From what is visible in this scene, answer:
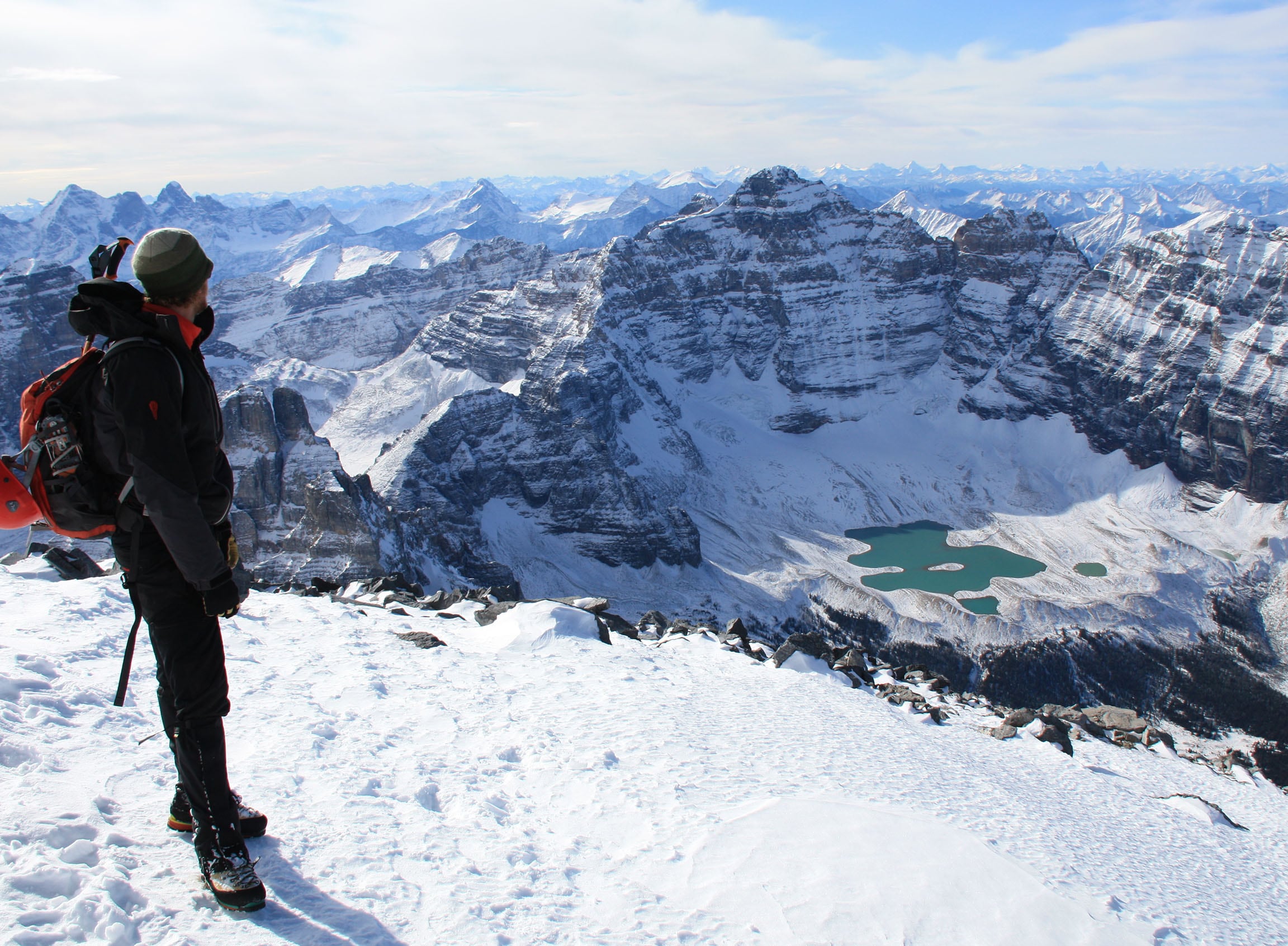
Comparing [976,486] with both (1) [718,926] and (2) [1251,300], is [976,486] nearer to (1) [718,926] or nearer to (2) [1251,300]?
(2) [1251,300]

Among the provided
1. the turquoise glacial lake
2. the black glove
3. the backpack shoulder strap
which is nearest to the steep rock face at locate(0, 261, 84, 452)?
the turquoise glacial lake

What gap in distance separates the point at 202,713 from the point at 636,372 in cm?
17235

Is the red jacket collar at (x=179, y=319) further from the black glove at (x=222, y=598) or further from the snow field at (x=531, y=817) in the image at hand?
the snow field at (x=531, y=817)

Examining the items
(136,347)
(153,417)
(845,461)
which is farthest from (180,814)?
(845,461)

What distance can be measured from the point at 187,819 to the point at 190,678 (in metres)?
1.45

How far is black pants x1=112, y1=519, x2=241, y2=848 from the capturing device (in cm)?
579

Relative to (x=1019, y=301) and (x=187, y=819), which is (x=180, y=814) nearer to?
(x=187, y=819)

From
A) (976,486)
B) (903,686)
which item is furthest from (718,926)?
(976,486)

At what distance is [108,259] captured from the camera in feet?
21.1

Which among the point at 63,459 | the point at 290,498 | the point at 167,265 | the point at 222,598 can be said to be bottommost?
the point at 290,498

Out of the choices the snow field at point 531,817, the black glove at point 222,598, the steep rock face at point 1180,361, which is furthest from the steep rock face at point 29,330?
the steep rock face at point 1180,361

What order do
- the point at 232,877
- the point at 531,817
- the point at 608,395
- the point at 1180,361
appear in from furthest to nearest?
the point at 1180,361 < the point at 608,395 < the point at 531,817 < the point at 232,877

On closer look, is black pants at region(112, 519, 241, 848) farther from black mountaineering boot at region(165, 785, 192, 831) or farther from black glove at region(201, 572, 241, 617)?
black mountaineering boot at region(165, 785, 192, 831)

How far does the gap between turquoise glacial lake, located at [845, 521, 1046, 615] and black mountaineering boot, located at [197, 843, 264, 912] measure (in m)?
121
